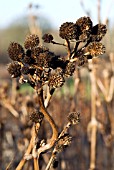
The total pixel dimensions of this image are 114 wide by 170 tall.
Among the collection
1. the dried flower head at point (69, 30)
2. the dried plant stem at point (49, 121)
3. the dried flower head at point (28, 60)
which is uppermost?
the dried flower head at point (69, 30)

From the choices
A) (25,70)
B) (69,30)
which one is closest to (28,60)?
(25,70)

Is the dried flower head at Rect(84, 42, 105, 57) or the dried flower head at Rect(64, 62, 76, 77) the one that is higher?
the dried flower head at Rect(84, 42, 105, 57)

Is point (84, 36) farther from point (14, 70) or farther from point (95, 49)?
point (14, 70)

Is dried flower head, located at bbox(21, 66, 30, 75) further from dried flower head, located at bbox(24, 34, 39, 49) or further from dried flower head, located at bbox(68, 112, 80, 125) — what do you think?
dried flower head, located at bbox(68, 112, 80, 125)

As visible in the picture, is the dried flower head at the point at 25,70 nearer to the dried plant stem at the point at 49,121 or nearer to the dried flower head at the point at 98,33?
the dried plant stem at the point at 49,121

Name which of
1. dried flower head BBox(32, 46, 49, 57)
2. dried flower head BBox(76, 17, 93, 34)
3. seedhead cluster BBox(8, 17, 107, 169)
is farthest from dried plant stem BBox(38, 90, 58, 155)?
dried flower head BBox(76, 17, 93, 34)

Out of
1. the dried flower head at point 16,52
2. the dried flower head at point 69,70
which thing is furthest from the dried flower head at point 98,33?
the dried flower head at point 16,52
